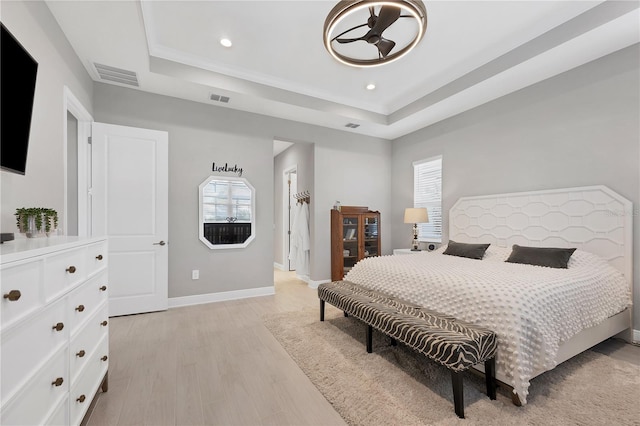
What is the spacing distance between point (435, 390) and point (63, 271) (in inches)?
89.0

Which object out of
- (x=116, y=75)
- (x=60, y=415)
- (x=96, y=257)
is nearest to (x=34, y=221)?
(x=96, y=257)

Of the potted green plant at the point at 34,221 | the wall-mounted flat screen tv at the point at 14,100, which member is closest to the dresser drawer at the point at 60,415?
the potted green plant at the point at 34,221

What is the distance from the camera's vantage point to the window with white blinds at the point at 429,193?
4887 millimetres

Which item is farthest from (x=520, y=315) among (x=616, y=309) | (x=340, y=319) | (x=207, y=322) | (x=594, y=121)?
(x=207, y=322)

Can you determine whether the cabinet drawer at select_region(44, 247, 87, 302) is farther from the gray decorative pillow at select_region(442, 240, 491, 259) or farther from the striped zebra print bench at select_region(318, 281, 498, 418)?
the gray decorative pillow at select_region(442, 240, 491, 259)

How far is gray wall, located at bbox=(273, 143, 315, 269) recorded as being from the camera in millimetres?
5258

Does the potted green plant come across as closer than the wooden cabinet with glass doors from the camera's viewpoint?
Yes

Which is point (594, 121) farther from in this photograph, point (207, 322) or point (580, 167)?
point (207, 322)

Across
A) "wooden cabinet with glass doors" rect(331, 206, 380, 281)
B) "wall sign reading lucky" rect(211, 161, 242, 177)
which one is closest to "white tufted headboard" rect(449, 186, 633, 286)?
"wooden cabinet with glass doors" rect(331, 206, 380, 281)

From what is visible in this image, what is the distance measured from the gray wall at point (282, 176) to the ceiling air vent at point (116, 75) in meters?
2.68

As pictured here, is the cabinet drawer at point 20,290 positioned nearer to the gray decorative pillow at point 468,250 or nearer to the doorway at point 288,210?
the gray decorative pillow at point 468,250

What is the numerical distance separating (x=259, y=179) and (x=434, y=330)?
131 inches

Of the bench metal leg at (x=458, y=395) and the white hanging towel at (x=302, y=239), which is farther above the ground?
the white hanging towel at (x=302, y=239)

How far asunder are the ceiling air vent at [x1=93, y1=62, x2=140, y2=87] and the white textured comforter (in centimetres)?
356
